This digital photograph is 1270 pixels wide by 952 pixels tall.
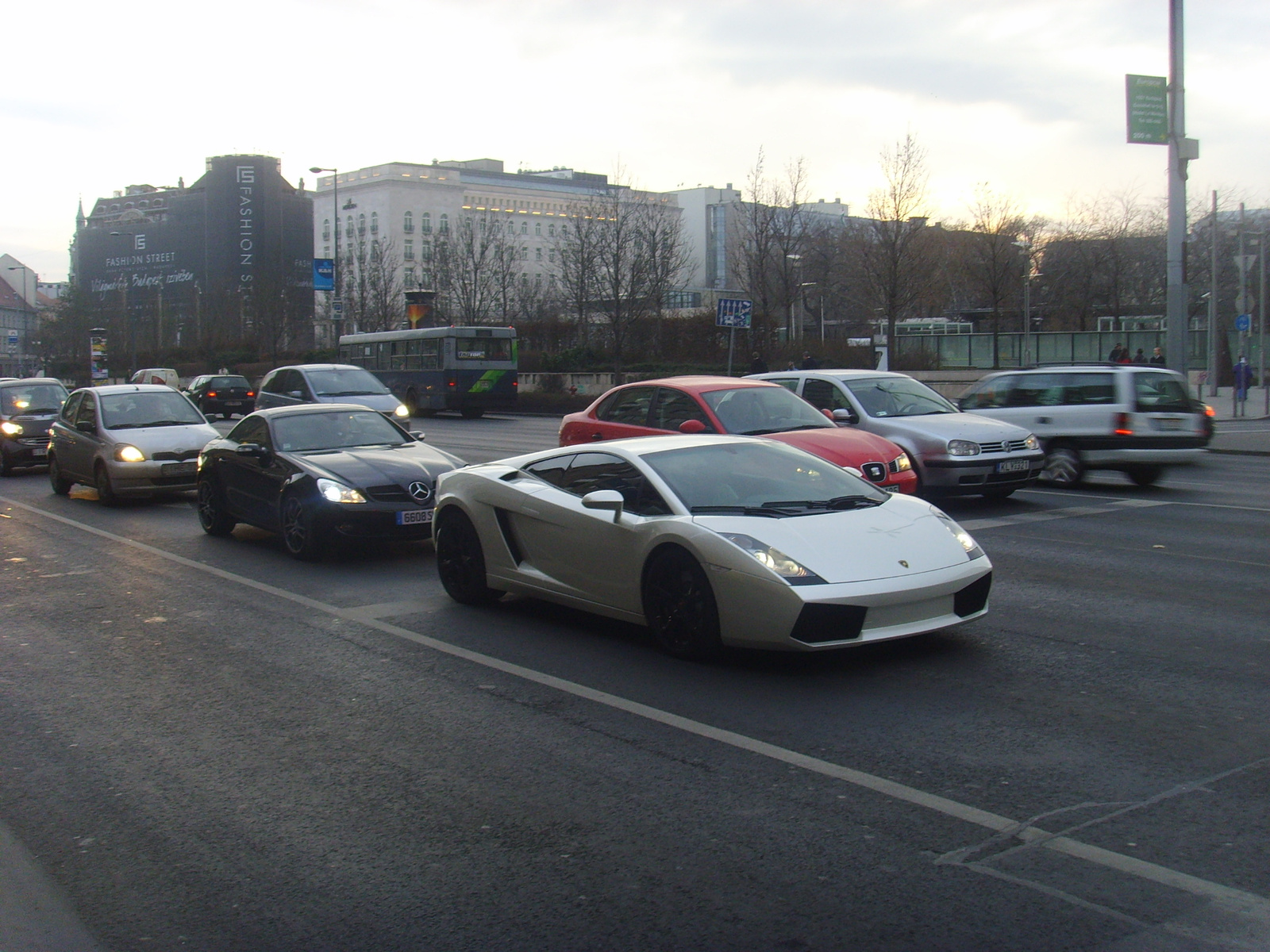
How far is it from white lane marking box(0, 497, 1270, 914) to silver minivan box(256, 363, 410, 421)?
17.4 metres

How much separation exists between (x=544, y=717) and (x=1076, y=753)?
239 centimetres

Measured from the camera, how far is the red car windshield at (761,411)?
1247 centimetres

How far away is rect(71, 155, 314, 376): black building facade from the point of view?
122750mm

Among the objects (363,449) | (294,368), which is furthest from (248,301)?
(363,449)

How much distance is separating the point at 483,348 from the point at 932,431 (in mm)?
27432

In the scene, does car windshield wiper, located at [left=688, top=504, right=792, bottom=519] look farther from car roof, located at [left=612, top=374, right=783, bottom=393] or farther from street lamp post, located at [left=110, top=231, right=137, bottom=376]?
street lamp post, located at [left=110, top=231, right=137, bottom=376]

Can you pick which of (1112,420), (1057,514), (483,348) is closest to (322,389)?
(483,348)

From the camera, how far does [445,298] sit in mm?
75000

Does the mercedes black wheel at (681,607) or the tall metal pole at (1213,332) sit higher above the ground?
the tall metal pole at (1213,332)

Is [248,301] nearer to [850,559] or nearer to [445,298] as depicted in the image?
[445,298]

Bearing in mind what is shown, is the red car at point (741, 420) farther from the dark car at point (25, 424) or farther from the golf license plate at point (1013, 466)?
the dark car at point (25, 424)

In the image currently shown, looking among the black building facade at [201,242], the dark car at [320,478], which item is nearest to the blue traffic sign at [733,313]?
the dark car at [320,478]

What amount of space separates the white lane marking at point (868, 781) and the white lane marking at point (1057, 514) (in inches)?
260

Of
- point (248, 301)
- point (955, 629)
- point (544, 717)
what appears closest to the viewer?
point (544, 717)
